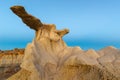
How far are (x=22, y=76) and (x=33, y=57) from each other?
792 mm

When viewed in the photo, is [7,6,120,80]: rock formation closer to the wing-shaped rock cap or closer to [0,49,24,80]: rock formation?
the wing-shaped rock cap

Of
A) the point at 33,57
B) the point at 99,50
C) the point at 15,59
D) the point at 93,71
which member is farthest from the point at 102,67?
the point at 15,59

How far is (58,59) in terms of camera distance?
11.8 m

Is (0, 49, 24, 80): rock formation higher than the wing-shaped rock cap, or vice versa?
(0, 49, 24, 80): rock formation

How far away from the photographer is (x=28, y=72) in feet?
35.6

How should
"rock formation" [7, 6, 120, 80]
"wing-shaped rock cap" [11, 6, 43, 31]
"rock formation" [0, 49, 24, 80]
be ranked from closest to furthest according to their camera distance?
1. "rock formation" [7, 6, 120, 80]
2. "wing-shaped rock cap" [11, 6, 43, 31]
3. "rock formation" [0, 49, 24, 80]

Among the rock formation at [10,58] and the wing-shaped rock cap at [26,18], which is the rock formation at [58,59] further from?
the rock formation at [10,58]

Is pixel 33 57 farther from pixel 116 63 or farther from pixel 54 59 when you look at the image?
pixel 116 63

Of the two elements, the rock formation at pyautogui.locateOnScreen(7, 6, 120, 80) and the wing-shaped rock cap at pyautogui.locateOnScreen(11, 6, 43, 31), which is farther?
the wing-shaped rock cap at pyautogui.locateOnScreen(11, 6, 43, 31)

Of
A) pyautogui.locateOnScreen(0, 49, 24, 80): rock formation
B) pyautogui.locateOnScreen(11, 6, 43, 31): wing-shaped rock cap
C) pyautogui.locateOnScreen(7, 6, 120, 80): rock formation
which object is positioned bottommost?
pyautogui.locateOnScreen(7, 6, 120, 80): rock formation

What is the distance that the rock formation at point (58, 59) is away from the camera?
10633 millimetres

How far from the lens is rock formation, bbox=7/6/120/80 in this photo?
10.6m

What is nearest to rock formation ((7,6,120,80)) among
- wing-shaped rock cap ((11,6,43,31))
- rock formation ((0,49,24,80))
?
wing-shaped rock cap ((11,6,43,31))

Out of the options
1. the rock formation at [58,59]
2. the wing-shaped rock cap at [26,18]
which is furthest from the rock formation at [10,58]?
the wing-shaped rock cap at [26,18]
